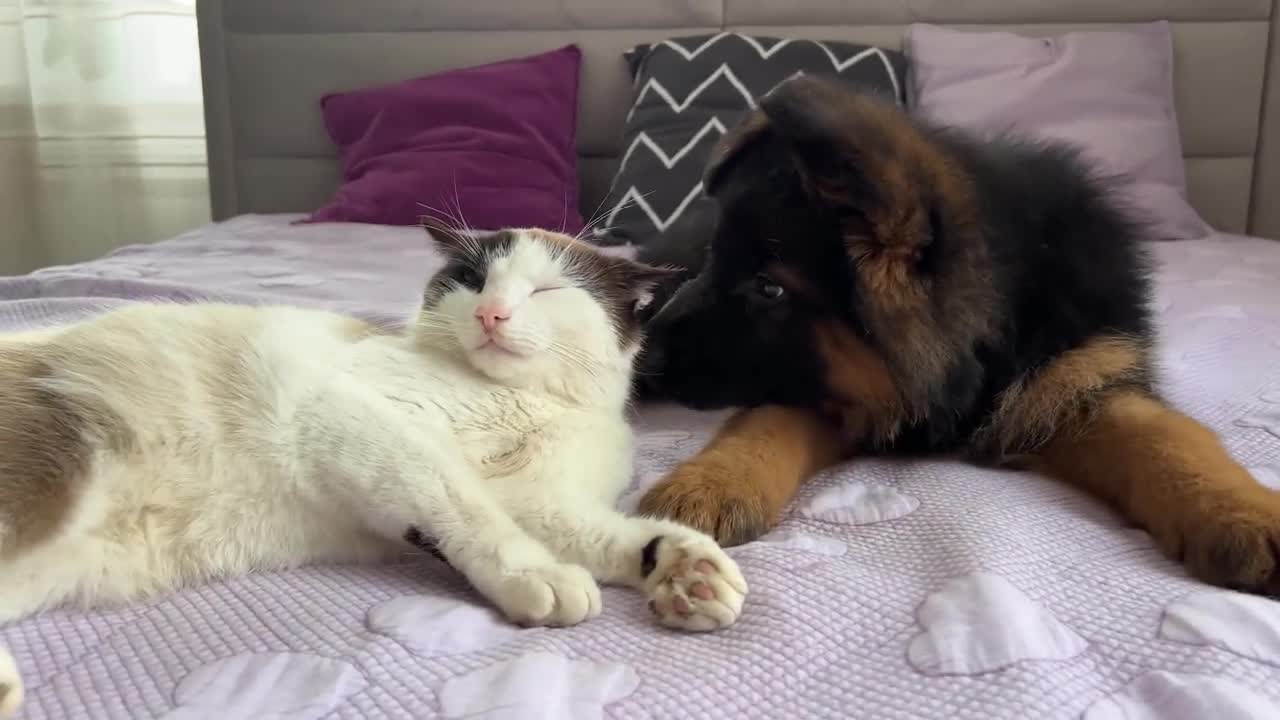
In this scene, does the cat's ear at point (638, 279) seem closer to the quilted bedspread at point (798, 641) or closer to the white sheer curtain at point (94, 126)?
the quilted bedspread at point (798, 641)

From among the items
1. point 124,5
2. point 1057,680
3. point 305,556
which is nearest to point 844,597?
point 1057,680

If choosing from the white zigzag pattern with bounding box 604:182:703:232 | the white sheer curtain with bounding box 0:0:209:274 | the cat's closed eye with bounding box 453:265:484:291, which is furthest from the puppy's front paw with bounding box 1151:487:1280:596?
the white sheer curtain with bounding box 0:0:209:274

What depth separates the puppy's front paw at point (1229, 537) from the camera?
69 cm

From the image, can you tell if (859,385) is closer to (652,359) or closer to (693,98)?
(652,359)

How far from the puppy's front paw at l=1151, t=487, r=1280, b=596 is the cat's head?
1.78 ft

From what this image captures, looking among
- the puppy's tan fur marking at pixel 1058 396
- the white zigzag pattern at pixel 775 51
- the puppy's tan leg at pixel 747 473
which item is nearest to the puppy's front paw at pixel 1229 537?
the puppy's tan fur marking at pixel 1058 396

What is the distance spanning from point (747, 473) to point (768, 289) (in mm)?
270

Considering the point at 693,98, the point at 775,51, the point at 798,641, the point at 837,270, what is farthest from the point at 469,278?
the point at 775,51

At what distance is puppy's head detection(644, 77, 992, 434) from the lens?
96 centimetres

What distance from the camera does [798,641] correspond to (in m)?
0.60

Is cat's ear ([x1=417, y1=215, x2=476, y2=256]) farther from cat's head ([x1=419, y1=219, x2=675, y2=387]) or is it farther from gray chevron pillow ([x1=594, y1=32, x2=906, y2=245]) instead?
gray chevron pillow ([x1=594, y1=32, x2=906, y2=245])

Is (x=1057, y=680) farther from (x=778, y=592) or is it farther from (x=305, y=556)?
(x=305, y=556)

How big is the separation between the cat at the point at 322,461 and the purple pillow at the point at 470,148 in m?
1.44

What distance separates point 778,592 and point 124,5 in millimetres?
3164
